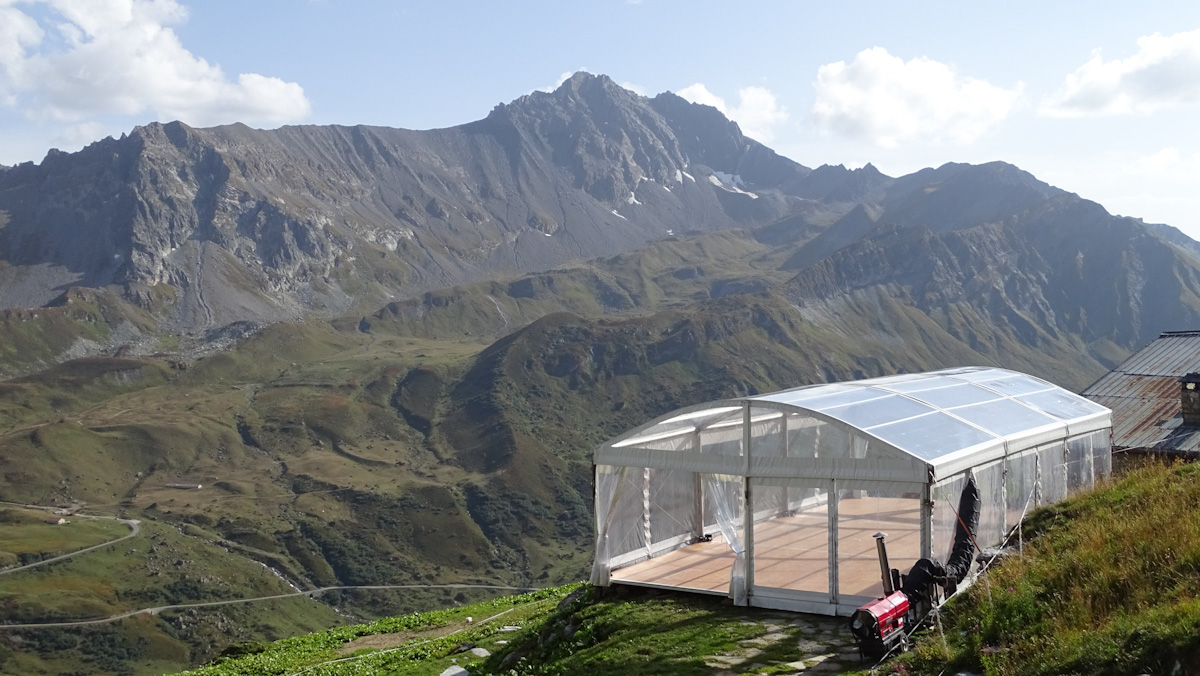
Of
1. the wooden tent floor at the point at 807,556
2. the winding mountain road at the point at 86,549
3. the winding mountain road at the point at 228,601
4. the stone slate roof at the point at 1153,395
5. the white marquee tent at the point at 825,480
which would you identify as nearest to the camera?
the white marquee tent at the point at 825,480

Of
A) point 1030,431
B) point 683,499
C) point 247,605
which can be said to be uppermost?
point 1030,431

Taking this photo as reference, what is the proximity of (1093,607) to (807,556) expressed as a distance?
26.5ft

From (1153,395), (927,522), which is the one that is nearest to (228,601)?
(1153,395)

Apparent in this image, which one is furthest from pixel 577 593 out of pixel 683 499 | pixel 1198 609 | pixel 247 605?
pixel 247 605

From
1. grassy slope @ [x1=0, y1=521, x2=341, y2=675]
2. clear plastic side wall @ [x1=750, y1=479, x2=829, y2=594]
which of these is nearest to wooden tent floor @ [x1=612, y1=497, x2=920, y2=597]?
clear plastic side wall @ [x1=750, y1=479, x2=829, y2=594]

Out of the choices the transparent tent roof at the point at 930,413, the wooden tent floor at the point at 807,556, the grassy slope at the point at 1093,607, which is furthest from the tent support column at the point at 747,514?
the grassy slope at the point at 1093,607

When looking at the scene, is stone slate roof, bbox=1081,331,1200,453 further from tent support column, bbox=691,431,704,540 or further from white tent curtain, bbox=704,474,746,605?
white tent curtain, bbox=704,474,746,605

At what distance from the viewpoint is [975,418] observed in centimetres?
2161

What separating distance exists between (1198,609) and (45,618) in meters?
168

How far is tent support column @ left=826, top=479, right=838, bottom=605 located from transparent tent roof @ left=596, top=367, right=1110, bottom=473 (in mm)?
1259

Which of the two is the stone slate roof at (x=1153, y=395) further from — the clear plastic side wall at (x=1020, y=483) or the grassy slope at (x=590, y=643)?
the grassy slope at (x=590, y=643)

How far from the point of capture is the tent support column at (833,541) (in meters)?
17.5

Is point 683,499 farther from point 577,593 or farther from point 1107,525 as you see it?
point 1107,525

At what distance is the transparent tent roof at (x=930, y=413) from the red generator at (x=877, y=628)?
13.8 feet
